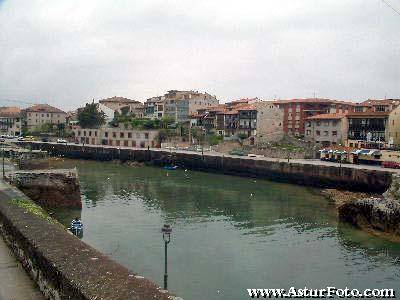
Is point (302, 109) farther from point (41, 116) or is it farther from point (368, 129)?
point (41, 116)

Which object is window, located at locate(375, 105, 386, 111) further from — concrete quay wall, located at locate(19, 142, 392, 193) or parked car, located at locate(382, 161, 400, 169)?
concrete quay wall, located at locate(19, 142, 392, 193)

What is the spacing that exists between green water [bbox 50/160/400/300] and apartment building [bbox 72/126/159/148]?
44558 mm

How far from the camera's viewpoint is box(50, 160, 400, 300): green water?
20625mm

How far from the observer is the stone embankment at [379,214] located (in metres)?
28.1

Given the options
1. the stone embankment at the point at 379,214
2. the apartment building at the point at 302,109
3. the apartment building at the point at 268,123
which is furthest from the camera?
the apartment building at the point at 302,109

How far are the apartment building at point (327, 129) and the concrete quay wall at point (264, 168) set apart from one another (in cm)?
1993

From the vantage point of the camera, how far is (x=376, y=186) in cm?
4700

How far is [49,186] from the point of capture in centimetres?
3438

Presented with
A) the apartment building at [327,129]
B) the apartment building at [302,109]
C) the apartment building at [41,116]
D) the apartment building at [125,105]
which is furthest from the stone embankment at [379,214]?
the apartment building at [41,116]

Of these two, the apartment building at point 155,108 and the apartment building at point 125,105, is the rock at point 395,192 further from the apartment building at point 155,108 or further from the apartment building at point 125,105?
the apartment building at point 125,105

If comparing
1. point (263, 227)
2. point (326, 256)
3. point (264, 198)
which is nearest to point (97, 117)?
point (264, 198)

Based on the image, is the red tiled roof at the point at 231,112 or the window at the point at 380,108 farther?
the red tiled roof at the point at 231,112

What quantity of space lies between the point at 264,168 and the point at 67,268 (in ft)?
163

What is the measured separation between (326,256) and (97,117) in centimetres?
9195
